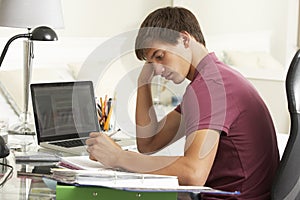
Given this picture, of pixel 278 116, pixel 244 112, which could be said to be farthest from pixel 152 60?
pixel 278 116

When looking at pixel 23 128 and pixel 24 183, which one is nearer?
pixel 24 183

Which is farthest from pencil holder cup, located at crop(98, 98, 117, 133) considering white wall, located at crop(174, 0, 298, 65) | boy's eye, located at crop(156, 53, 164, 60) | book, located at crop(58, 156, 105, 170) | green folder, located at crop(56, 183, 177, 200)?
white wall, located at crop(174, 0, 298, 65)

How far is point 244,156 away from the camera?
182 centimetres

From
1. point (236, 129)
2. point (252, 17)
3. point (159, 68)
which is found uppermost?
point (159, 68)

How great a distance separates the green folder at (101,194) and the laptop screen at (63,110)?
685 millimetres

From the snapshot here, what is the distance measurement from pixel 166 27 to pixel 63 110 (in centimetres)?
65

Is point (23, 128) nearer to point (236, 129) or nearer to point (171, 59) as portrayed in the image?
point (171, 59)

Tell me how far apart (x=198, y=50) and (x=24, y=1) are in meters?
1.02

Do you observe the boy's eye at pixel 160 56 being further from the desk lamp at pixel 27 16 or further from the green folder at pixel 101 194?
the desk lamp at pixel 27 16

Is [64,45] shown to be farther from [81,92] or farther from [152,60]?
[152,60]

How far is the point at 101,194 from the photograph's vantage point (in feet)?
5.24

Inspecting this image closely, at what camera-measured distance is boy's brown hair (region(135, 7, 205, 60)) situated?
186cm

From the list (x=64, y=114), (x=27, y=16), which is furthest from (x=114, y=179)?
(x=27, y=16)

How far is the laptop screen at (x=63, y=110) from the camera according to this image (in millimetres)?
2271
